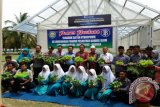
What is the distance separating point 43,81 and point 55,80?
1.34ft

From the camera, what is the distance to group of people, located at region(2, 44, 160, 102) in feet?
27.1

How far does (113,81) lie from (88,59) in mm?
1375

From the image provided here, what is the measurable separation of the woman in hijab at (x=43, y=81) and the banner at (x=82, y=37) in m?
3.76

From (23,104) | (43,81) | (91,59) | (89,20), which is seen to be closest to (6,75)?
(43,81)

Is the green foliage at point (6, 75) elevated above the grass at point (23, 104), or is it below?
above

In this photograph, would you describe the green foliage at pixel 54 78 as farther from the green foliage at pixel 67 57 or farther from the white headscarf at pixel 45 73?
the green foliage at pixel 67 57

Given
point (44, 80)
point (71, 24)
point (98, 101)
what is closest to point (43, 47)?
point (71, 24)

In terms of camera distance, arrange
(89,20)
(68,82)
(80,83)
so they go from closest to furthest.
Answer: (80,83) → (68,82) → (89,20)

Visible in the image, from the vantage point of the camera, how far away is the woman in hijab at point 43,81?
9.20m

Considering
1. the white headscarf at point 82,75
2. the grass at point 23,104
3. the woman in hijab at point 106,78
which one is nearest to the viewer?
the grass at point 23,104

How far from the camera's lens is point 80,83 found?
28.6ft

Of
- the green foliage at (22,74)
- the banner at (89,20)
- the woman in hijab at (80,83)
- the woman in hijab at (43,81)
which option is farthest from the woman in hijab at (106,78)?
the banner at (89,20)

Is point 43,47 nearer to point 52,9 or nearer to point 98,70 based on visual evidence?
point 52,9

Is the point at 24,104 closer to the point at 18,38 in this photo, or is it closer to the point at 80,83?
the point at 80,83
